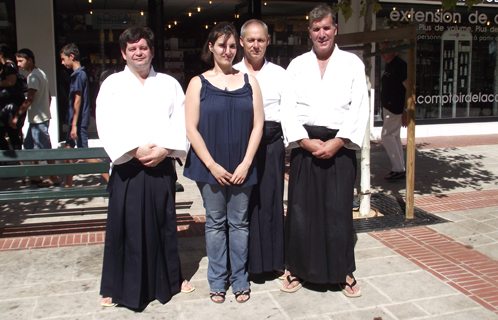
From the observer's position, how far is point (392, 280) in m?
4.15

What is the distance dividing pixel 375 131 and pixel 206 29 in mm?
4737

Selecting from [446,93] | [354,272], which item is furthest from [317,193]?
[446,93]

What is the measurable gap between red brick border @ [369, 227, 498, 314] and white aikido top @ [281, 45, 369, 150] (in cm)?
146

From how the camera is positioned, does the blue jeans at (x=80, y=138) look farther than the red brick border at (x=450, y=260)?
Yes

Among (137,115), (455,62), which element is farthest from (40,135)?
(455,62)

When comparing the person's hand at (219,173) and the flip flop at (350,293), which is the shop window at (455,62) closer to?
the flip flop at (350,293)

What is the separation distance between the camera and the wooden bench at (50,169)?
501 centimetres

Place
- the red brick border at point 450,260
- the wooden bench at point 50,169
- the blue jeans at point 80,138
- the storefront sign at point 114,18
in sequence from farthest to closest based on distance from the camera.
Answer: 1. the storefront sign at point 114,18
2. the blue jeans at point 80,138
3. the wooden bench at point 50,169
4. the red brick border at point 450,260

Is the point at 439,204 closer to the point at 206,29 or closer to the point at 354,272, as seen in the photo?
the point at 354,272

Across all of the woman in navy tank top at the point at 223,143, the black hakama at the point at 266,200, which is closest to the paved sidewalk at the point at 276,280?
the black hakama at the point at 266,200

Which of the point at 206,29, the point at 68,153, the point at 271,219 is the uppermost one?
the point at 206,29

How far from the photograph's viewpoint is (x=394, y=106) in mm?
7625

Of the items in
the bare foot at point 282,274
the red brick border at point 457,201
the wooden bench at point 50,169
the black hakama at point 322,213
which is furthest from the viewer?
the red brick border at point 457,201

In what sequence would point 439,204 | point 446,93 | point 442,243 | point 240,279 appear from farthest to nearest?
point 446,93 → point 439,204 → point 442,243 → point 240,279
